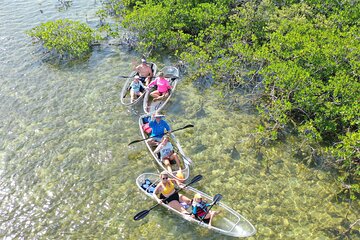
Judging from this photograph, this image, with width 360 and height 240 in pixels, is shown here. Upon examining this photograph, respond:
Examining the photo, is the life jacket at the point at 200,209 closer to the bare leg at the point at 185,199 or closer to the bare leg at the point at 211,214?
the bare leg at the point at 211,214

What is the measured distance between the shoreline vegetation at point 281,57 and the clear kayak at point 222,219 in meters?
4.37

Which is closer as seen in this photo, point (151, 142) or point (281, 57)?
point (151, 142)

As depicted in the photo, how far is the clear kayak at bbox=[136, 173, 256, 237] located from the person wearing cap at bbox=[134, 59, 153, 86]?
8089mm

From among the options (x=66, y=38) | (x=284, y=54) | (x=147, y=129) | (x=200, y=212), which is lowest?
(x=200, y=212)

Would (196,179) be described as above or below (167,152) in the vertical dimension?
below

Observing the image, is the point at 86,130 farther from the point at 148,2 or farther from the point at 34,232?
the point at 148,2

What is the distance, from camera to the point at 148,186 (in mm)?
13617

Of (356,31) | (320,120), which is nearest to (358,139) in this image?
(320,120)

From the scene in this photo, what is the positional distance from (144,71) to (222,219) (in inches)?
434

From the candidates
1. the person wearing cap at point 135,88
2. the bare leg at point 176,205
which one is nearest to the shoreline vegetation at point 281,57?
the person wearing cap at point 135,88

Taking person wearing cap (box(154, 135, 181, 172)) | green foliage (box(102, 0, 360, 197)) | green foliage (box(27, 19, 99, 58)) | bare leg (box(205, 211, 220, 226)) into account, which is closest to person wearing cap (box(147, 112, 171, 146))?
person wearing cap (box(154, 135, 181, 172))

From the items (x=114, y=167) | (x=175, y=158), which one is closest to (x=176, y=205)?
(x=175, y=158)

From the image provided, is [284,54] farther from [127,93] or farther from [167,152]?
[127,93]

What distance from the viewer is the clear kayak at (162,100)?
1814 cm
